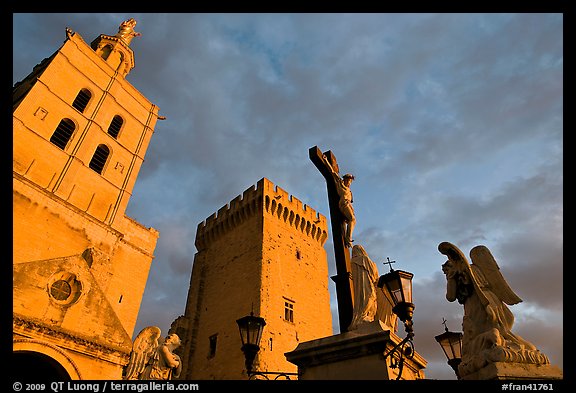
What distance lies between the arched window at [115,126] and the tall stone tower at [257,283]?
9.69 m

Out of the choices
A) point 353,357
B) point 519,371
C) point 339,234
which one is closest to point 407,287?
point 353,357

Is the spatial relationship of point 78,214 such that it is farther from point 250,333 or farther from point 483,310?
point 483,310

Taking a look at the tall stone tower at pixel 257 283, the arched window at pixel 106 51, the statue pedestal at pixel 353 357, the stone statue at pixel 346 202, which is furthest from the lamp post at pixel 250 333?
the arched window at pixel 106 51

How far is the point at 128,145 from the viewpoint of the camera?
73.9ft

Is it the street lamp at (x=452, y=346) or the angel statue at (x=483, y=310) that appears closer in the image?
the angel statue at (x=483, y=310)

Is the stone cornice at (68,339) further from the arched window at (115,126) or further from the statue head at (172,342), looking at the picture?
the arched window at (115,126)

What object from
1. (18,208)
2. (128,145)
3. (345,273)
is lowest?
(345,273)

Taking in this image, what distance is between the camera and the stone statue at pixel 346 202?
669 cm

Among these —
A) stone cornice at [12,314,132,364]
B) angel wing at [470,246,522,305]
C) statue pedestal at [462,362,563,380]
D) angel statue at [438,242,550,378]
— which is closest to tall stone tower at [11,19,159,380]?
stone cornice at [12,314,132,364]

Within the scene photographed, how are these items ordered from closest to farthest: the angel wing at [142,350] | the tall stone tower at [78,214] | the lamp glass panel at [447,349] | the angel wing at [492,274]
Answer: the angel wing at [492,274], the lamp glass panel at [447,349], the angel wing at [142,350], the tall stone tower at [78,214]
